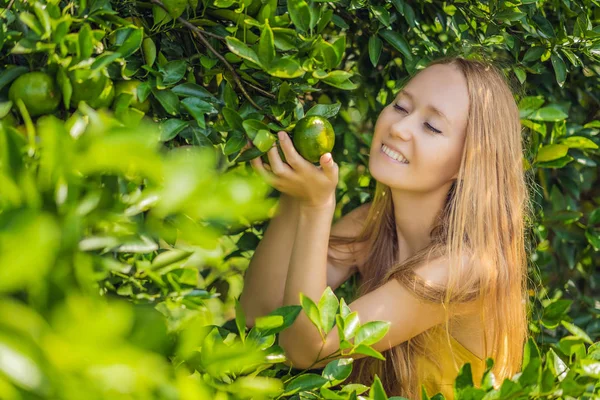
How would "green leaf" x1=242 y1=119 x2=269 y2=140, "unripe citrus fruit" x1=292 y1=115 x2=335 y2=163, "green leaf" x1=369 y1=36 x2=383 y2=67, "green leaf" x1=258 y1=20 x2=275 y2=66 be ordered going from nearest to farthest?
"green leaf" x1=258 y1=20 x2=275 y2=66 < "green leaf" x1=242 y1=119 x2=269 y2=140 < "unripe citrus fruit" x1=292 y1=115 x2=335 y2=163 < "green leaf" x1=369 y1=36 x2=383 y2=67

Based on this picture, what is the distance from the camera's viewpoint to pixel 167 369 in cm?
67

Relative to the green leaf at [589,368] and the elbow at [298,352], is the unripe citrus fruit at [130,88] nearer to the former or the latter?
the elbow at [298,352]

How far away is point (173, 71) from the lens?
4.09 ft

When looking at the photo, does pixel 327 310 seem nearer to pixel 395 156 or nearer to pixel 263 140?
pixel 263 140

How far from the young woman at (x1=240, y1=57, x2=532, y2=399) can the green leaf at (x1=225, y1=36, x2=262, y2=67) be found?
0.32 meters

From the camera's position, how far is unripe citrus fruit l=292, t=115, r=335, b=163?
Answer: 1.35 meters

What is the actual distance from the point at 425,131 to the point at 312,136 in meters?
0.40

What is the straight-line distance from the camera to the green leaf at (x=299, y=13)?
3.87ft

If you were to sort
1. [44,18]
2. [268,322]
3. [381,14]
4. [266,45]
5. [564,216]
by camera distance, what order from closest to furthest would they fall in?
[44,18]
[268,322]
[266,45]
[381,14]
[564,216]

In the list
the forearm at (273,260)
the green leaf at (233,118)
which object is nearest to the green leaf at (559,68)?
the forearm at (273,260)

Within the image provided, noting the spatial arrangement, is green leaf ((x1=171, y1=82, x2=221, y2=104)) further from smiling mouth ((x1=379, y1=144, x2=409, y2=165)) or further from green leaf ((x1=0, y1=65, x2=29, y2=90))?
smiling mouth ((x1=379, y1=144, x2=409, y2=165))

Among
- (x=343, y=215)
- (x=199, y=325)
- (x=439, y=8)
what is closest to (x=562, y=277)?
(x=343, y=215)

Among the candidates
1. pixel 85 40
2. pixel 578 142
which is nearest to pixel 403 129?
pixel 578 142

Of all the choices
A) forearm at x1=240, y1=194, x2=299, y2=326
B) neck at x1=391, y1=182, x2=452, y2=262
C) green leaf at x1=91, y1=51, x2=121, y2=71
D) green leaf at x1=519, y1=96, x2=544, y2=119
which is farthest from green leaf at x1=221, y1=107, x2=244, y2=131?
green leaf at x1=519, y1=96, x2=544, y2=119
